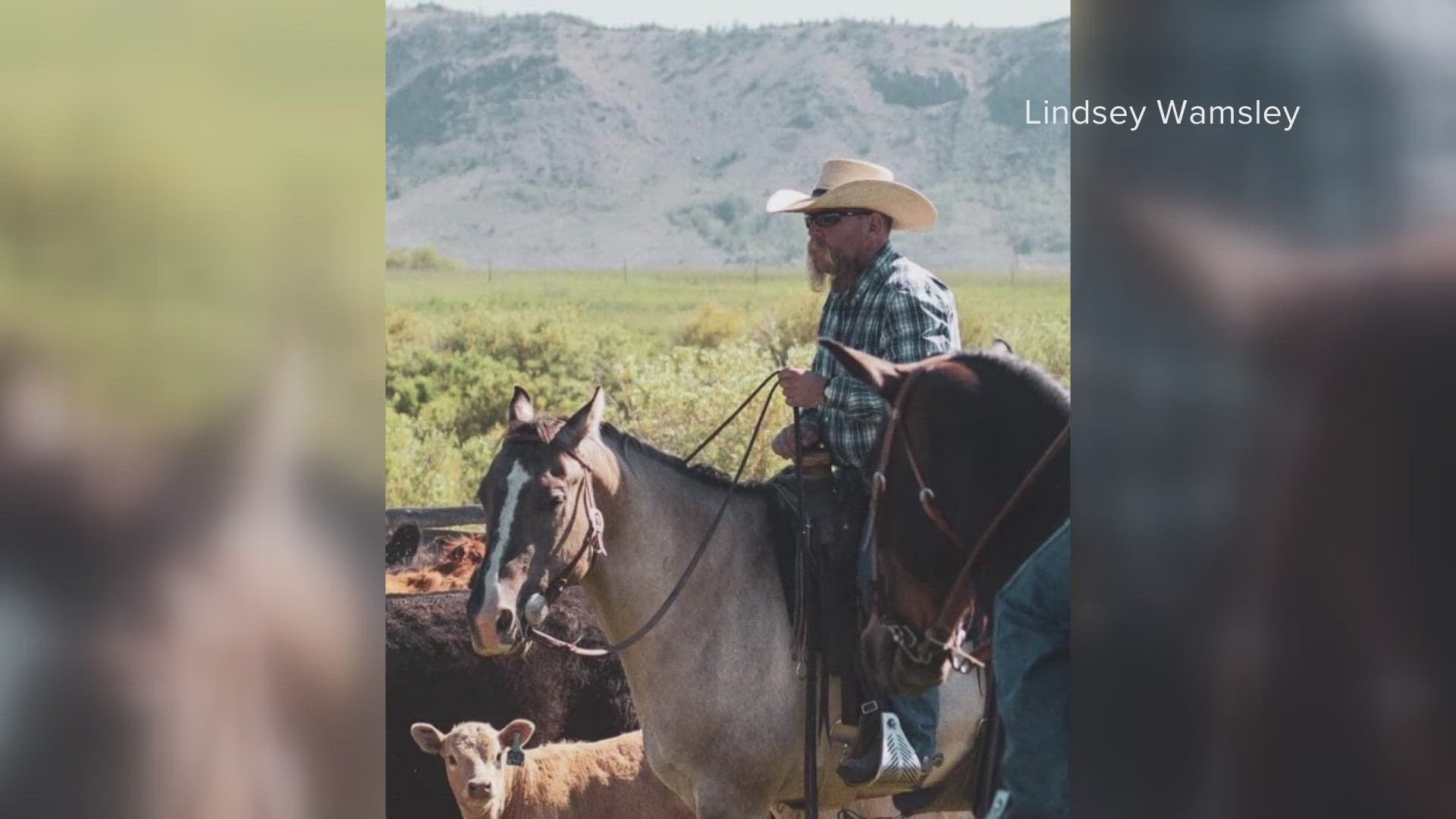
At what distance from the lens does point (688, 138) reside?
21.9 m

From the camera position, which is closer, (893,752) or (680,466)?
(893,752)

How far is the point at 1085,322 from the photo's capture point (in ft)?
6.20

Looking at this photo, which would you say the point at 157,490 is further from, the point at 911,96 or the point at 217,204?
the point at 911,96

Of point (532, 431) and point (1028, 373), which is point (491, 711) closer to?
point (532, 431)

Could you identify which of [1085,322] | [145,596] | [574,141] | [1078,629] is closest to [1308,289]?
[1085,322]

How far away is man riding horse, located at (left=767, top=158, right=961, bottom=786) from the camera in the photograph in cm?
474

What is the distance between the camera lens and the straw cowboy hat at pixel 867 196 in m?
5.07

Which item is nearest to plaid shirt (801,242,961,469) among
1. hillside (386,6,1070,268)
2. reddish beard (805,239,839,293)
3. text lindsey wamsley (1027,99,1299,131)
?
reddish beard (805,239,839,293)

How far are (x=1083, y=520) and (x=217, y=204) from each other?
1.02 meters

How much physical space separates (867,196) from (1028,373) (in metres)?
1.63

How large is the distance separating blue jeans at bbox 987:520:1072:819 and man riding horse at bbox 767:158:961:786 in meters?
1.80

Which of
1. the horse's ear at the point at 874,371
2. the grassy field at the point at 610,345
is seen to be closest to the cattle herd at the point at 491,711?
the horse's ear at the point at 874,371

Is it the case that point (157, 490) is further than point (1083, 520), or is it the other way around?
point (1083, 520)

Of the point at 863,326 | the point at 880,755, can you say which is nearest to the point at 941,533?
the point at 880,755
